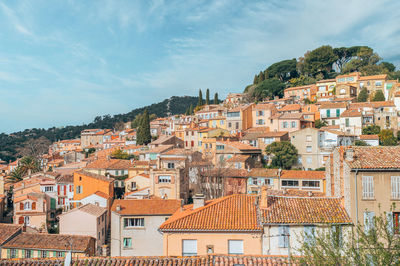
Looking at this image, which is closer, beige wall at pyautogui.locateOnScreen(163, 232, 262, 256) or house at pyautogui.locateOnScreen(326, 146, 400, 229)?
house at pyautogui.locateOnScreen(326, 146, 400, 229)

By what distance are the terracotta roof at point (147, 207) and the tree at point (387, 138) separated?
123 ft

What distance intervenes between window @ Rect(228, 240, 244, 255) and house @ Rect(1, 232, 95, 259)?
528 inches

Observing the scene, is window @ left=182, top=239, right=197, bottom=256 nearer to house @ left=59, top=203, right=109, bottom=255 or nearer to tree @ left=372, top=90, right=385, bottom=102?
house @ left=59, top=203, right=109, bottom=255

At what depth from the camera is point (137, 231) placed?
30.2 metres

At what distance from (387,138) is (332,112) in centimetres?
1416

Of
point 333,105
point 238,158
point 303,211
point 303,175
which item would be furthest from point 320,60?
point 303,211

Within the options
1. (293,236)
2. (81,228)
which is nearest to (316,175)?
(293,236)

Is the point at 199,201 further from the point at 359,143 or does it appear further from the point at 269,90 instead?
the point at 269,90

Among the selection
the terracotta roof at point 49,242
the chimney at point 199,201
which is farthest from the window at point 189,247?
the terracotta roof at point 49,242

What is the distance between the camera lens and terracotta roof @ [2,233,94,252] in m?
27.3

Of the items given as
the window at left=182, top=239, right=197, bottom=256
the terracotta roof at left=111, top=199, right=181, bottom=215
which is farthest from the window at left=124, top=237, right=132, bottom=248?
the window at left=182, top=239, right=197, bottom=256

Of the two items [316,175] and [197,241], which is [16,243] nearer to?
[197,241]

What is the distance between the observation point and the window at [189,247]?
19.7m

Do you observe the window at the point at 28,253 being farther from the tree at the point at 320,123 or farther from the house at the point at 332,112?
the house at the point at 332,112
